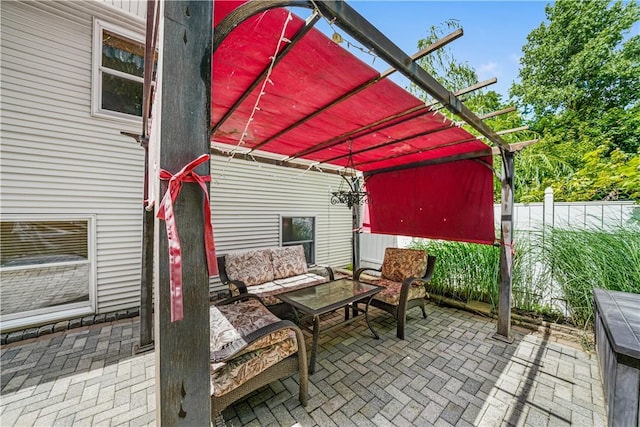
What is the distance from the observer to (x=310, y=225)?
20.7ft

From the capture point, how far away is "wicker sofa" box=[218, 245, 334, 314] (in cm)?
379

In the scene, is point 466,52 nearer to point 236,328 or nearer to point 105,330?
point 236,328

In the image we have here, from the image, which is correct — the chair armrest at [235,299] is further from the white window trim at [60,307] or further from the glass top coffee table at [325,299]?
the white window trim at [60,307]

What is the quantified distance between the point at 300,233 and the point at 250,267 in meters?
2.03

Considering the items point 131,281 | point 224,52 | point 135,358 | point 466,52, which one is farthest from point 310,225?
point 466,52

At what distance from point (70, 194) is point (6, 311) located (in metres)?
1.78

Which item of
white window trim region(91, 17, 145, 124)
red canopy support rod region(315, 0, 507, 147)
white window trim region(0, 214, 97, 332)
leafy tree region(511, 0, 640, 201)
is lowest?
white window trim region(0, 214, 97, 332)

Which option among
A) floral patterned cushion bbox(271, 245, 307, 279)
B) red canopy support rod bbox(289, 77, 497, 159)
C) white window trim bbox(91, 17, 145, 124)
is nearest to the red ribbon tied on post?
red canopy support rod bbox(289, 77, 497, 159)

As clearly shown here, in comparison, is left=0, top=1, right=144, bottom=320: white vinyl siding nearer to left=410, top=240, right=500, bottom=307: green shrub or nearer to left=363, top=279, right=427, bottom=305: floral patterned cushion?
left=363, top=279, right=427, bottom=305: floral patterned cushion

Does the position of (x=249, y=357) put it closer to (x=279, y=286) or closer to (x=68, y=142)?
(x=279, y=286)

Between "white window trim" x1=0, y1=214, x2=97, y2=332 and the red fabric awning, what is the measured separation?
2.51m

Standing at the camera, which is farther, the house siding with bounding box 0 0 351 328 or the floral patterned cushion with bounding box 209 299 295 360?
the house siding with bounding box 0 0 351 328

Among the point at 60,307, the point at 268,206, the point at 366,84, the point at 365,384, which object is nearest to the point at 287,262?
the point at 268,206

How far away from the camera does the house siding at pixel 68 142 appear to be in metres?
3.21
